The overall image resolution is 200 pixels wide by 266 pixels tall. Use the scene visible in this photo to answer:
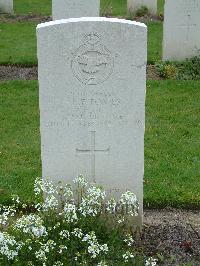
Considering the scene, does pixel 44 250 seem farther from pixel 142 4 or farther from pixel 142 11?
pixel 142 4

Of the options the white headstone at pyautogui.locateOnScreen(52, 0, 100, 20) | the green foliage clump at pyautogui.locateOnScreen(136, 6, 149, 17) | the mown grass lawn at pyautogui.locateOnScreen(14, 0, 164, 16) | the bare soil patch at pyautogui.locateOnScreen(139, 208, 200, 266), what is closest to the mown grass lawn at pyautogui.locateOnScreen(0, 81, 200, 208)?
the bare soil patch at pyautogui.locateOnScreen(139, 208, 200, 266)

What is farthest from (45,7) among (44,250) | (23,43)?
(44,250)

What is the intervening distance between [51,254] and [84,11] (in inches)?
283

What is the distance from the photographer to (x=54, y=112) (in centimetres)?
477

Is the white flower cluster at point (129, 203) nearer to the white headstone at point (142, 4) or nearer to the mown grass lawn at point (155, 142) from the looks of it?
the mown grass lawn at point (155, 142)

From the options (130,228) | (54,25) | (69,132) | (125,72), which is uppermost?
(54,25)

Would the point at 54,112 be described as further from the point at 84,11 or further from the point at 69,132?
the point at 84,11

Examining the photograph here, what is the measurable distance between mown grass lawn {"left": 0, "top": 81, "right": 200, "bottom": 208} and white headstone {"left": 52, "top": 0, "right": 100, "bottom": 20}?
69.7 inches

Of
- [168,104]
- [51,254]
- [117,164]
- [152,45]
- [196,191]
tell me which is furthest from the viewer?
[152,45]

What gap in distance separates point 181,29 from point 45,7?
7925 mm

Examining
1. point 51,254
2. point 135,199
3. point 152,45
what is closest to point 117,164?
point 135,199

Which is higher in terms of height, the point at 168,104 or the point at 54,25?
the point at 54,25

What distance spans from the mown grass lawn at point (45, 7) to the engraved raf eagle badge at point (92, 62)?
1179 cm

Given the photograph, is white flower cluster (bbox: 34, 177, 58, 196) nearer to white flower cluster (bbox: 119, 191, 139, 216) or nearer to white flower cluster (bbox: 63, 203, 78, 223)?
white flower cluster (bbox: 63, 203, 78, 223)
